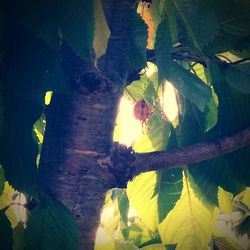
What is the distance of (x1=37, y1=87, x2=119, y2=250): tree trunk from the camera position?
2.32 ft

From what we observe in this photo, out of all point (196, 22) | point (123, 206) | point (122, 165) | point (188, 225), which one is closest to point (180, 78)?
point (196, 22)

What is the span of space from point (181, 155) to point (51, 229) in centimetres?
31

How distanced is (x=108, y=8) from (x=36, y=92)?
288 millimetres

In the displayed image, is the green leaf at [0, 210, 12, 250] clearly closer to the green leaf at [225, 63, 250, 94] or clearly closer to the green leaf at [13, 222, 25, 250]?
the green leaf at [13, 222, 25, 250]

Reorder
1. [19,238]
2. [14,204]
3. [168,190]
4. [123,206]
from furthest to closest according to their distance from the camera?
[123,206]
[168,190]
[14,204]
[19,238]

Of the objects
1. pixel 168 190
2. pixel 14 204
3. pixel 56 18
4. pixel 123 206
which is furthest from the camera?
pixel 123 206

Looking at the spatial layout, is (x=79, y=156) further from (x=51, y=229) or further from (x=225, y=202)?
(x=225, y=202)

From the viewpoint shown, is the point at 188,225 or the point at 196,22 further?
the point at 188,225

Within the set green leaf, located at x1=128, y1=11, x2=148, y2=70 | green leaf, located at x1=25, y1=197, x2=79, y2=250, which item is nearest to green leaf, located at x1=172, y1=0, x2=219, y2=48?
green leaf, located at x1=128, y1=11, x2=148, y2=70

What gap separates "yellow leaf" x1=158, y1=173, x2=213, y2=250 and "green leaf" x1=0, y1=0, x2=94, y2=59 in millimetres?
530

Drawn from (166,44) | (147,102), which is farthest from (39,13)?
(147,102)

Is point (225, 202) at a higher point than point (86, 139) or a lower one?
lower

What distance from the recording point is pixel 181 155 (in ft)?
2.42

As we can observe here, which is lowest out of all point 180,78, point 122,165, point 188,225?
point 188,225
